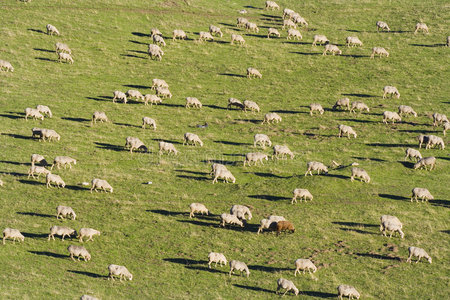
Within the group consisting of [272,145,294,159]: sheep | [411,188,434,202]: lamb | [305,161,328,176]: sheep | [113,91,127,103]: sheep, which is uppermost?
[113,91,127,103]: sheep

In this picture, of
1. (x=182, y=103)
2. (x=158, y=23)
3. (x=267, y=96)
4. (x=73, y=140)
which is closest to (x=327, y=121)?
(x=267, y=96)

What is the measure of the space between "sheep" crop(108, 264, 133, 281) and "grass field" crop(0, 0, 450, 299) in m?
0.49

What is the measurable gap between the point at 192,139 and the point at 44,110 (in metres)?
13.5

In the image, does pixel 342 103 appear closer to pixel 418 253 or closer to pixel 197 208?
pixel 197 208

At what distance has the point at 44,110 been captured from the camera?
57.5 m

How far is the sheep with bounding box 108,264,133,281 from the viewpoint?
34.7m

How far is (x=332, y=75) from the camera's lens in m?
70.9

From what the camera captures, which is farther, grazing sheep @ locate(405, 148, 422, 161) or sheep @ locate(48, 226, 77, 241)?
grazing sheep @ locate(405, 148, 422, 161)

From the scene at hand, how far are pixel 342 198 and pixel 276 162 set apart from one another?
767 cm

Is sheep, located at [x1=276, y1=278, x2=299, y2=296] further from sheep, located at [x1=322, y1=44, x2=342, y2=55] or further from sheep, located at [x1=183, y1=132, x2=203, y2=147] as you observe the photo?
sheep, located at [x1=322, y1=44, x2=342, y2=55]

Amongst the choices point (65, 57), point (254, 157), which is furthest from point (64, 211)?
point (65, 57)

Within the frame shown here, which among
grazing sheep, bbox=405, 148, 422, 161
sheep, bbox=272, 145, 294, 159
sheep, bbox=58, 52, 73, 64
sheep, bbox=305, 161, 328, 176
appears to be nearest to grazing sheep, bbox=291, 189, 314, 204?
sheep, bbox=305, 161, 328, 176

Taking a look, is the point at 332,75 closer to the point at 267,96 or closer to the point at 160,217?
the point at 267,96

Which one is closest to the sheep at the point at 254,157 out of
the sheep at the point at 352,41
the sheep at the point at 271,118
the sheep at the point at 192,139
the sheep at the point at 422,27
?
the sheep at the point at 192,139
